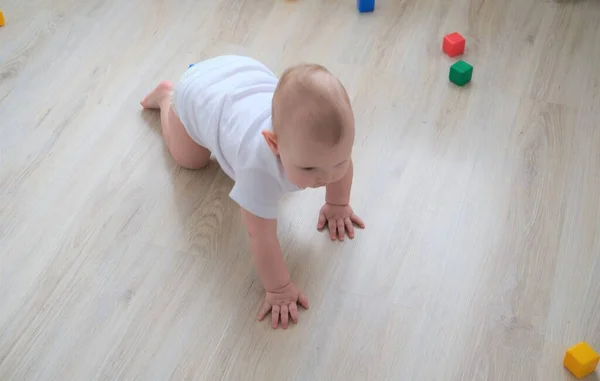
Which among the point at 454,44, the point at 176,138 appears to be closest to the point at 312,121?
the point at 176,138

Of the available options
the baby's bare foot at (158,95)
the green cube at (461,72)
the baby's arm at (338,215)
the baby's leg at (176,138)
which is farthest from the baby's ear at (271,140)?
the green cube at (461,72)

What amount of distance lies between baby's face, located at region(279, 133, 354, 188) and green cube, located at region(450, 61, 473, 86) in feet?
2.03

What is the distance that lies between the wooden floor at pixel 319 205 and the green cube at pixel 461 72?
2cm

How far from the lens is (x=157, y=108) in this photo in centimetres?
154

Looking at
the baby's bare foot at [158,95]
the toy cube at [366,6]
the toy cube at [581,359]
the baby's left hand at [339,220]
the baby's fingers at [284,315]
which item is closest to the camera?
the toy cube at [581,359]

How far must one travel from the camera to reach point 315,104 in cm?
91

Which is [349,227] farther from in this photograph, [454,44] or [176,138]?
[454,44]

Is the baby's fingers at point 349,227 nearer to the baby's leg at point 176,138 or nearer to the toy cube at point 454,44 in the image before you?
the baby's leg at point 176,138

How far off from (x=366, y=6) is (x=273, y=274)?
0.82 meters

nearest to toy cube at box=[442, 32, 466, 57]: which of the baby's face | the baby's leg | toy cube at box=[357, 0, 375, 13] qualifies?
toy cube at box=[357, 0, 375, 13]

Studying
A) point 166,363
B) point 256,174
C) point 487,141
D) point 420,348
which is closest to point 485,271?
point 420,348

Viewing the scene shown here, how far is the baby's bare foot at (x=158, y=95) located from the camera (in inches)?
58.8

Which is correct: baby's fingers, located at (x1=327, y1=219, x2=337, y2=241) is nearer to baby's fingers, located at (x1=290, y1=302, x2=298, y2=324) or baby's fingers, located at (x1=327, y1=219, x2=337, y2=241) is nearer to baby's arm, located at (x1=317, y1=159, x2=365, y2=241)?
baby's arm, located at (x1=317, y1=159, x2=365, y2=241)

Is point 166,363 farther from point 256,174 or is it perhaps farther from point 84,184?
point 84,184
